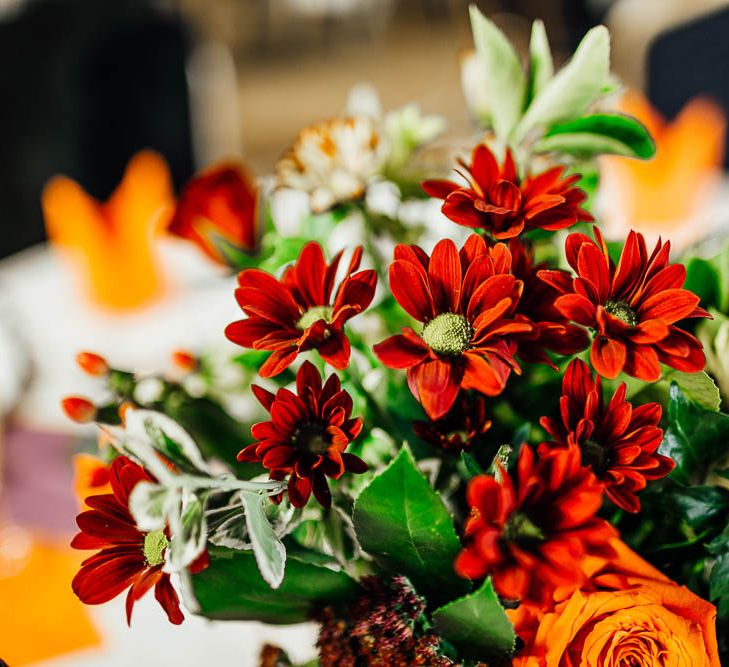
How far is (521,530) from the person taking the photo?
0.94 ft

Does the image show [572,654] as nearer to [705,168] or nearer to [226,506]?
[226,506]

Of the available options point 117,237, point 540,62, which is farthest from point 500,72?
point 117,237

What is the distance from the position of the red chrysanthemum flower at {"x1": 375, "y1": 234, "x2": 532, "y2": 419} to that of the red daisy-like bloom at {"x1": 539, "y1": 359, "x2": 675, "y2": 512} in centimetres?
3

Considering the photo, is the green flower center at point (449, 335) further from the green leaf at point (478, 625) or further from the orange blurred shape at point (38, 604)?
the orange blurred shape at point (38, 604)

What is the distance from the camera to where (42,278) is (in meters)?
1.17

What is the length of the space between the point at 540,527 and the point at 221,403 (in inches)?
9.9

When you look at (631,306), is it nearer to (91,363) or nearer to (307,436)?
(307,436)

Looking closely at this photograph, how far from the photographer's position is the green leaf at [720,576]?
34 cm

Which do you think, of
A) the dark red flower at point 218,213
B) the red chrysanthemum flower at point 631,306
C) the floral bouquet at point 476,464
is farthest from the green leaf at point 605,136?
the dark red flower at point 218,213

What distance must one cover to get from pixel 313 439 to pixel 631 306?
146 mm

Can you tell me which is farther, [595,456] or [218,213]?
[218,213]

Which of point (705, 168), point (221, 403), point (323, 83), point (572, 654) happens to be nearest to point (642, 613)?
point (572, 654)

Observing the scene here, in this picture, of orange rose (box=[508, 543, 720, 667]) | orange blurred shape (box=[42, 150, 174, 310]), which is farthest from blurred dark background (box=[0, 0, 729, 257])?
orange rose (box=[508, 543, 720, 667])

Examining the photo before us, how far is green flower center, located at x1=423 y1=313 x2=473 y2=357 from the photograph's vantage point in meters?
0.31
